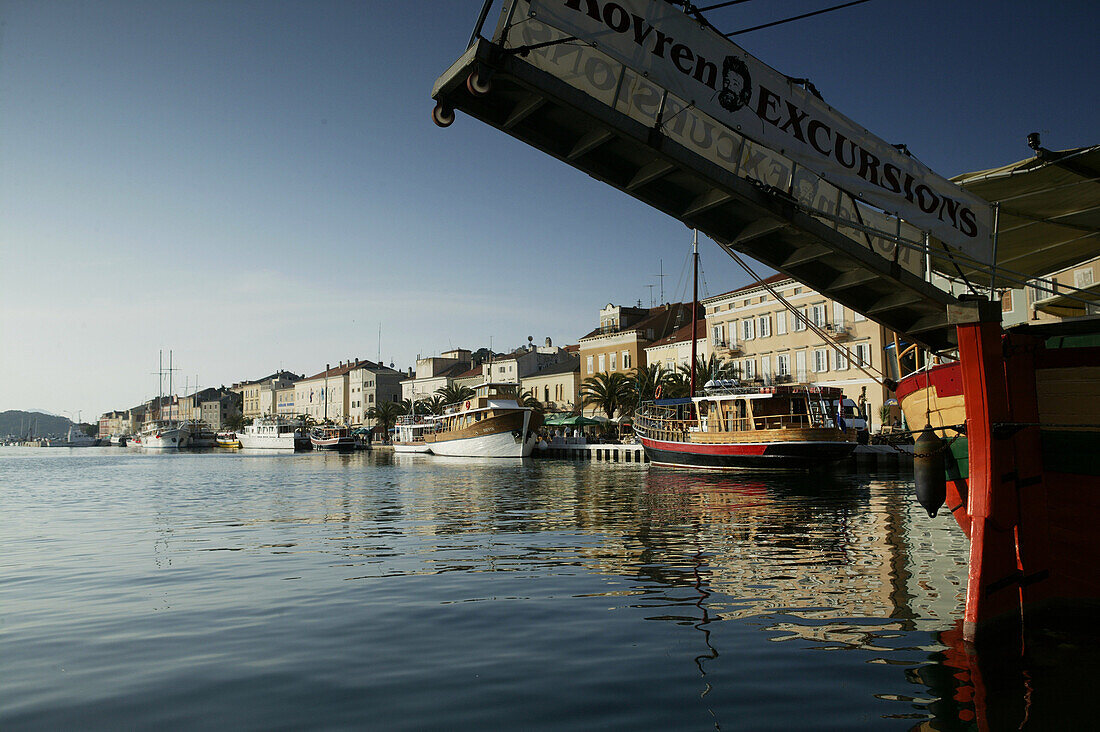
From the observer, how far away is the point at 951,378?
845 cm

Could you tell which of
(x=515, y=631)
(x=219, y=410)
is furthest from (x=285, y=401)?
(x=515, y=631)

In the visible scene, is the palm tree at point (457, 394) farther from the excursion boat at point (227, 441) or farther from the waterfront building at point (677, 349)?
the excursion boat at point (227, 441)

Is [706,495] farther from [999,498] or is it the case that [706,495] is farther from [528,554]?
[999,498]

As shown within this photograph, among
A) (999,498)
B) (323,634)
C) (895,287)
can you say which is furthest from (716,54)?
(323,634)

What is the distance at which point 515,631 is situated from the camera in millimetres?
7980

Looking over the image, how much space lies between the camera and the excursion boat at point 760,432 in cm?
3397

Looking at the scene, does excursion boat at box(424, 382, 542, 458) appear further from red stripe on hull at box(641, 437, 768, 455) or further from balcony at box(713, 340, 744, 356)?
red stripe on hull at box(641, 437, 768, 455)

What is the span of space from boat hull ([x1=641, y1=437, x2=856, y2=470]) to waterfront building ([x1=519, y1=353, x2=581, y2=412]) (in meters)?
42.6

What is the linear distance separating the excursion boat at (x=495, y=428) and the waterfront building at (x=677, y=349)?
13701 mm

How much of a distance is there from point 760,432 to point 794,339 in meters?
21.7

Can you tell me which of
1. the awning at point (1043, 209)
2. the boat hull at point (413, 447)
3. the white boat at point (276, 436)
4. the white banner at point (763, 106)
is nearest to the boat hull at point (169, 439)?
the white boat at point (276, 436)

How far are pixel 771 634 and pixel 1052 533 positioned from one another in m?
2.86

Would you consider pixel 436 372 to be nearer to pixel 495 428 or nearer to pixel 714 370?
pixel 495 428

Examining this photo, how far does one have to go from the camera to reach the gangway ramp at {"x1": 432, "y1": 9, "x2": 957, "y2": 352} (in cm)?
805
